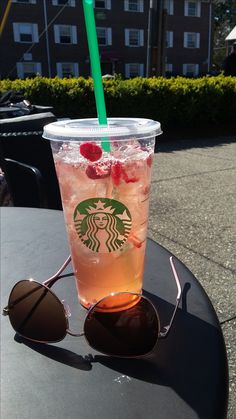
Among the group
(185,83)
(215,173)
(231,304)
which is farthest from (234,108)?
(231,304)

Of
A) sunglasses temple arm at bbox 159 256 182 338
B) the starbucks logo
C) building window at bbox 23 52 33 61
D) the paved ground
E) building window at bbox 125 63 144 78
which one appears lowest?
the paved ground

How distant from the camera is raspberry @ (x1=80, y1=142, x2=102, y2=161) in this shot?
783mm

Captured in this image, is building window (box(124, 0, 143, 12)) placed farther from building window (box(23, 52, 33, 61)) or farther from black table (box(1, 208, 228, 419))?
black table (box(1, 208, 228, 419))

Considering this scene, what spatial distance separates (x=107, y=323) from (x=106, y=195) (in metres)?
0.25

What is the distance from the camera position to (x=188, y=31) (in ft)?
121

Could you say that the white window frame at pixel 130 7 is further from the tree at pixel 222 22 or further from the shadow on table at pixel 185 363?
the shadow on table at pixel 185 363

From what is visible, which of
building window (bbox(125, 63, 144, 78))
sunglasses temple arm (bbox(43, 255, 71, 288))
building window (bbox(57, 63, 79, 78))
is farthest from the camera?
building window (bbox(125, 63, 144, 78))

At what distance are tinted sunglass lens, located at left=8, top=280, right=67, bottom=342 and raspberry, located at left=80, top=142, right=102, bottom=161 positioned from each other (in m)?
0.29

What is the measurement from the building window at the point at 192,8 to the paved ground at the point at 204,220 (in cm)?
3315

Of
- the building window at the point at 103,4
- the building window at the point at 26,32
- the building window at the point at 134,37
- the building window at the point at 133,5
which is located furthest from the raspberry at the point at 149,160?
the building window at the point at 133,5

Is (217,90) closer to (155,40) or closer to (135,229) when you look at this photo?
(155,40)

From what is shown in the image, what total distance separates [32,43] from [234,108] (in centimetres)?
2584

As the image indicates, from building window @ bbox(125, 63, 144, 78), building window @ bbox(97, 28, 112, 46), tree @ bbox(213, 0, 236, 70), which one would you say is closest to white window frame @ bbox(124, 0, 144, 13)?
building window @ bbox(97, 28, 112, 46)

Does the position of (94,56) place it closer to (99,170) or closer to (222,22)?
(99,170)
